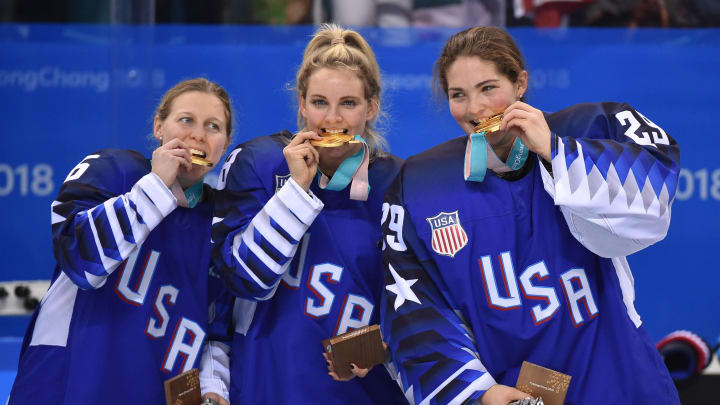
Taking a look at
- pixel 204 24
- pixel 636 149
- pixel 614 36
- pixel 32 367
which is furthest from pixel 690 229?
pixel 32 367

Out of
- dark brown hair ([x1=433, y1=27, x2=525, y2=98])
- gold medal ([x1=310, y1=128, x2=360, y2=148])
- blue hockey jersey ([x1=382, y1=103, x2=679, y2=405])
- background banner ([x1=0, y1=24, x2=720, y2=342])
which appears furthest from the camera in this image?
background banner ([x1=0, y1=24, x2=720, y2=342])

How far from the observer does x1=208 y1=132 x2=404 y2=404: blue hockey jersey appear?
2.12m

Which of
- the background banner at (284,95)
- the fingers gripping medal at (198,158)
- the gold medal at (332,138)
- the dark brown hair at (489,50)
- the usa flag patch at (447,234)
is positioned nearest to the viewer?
the usa flag patch at (447,234)

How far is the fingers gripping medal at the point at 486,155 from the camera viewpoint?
2016mm

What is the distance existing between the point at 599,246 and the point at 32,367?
5.02ft

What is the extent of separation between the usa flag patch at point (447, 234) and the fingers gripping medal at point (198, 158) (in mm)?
717

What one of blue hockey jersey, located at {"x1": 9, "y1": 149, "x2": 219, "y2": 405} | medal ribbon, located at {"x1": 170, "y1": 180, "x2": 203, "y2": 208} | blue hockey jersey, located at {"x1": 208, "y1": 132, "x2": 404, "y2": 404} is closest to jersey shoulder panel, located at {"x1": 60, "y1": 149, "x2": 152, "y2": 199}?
blue hockey jersey, located at {"x1": 9, "y1": 149, "x2": 219, "y2": 405}

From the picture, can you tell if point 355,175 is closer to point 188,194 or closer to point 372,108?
point 372,108

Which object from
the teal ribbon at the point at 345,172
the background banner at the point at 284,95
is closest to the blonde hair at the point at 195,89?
the teal ribbon at the point at 345,172

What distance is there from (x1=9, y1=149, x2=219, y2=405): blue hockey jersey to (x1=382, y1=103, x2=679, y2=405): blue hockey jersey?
609 mm

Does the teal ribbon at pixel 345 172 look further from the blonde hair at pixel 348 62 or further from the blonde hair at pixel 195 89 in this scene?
the blonde hair at pixel 195 89

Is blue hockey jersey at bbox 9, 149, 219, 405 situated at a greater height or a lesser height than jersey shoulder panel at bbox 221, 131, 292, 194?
lesser

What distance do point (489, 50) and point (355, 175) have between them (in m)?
0.49

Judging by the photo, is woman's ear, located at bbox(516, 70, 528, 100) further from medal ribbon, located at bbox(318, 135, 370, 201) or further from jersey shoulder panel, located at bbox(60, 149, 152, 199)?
jersey shoulder panel, located at bbox(60, 149, 152, 199)
